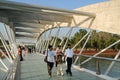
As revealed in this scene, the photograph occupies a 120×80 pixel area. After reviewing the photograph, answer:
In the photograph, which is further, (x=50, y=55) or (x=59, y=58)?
(x=59, y=58)

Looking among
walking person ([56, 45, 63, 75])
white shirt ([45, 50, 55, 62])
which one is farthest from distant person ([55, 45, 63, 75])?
white shirt ([45, 50, 55, 62])

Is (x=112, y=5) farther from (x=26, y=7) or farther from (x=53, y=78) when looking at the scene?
(x=53, y=78)

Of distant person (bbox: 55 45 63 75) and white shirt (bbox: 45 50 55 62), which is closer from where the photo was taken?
white shirt (bbox: 45 50 55 62)

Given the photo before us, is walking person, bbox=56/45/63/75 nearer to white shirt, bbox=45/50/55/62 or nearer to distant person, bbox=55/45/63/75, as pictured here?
distant person, bbox=55/45/63/75

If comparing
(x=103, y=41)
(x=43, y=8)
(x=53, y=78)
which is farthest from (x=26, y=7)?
(x=103, y=41)

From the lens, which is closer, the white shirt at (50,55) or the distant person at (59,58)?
the white shirt at (50,55)

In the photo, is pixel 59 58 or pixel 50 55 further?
pixel 59 58

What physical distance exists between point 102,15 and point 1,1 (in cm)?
672

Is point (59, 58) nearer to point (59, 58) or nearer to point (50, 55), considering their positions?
point (59, 58)

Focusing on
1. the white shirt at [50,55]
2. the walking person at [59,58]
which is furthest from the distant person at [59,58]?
the white shirt at [50,55]

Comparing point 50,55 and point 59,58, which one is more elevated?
point 50,55

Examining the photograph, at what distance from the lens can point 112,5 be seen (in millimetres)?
16078

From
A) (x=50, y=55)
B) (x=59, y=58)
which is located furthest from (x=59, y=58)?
(x=50, y=55)

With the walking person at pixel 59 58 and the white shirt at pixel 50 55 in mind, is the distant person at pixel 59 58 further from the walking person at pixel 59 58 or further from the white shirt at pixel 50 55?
the white shirt at pixel 50 55
